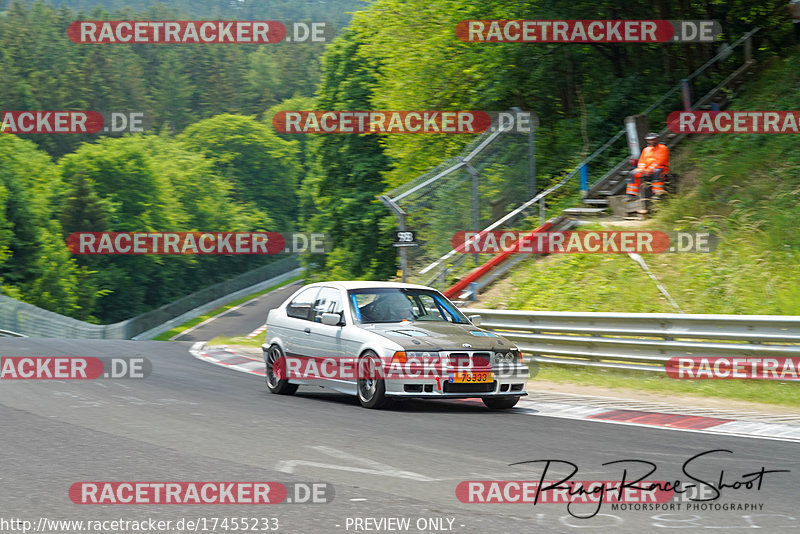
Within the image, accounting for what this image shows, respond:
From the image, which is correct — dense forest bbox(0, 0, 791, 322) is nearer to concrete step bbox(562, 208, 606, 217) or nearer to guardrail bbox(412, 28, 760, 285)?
guardrail bbox(412, 28, 760, 285)

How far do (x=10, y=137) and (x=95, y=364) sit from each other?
69.7 meters

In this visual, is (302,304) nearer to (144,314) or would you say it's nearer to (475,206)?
(475,206)

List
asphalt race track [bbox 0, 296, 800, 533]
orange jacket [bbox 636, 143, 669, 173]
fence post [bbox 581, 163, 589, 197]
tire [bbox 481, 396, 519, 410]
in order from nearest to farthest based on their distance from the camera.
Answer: asphalt race track [bbox 0, 296, 800, 533]
tire [bbox 481, 396, 519, 410]
orange jacket [bbox 636, 143, 669, 173]
fence post [bbox 581, 163, 589, 197]

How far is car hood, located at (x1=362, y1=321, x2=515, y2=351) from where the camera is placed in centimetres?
1095

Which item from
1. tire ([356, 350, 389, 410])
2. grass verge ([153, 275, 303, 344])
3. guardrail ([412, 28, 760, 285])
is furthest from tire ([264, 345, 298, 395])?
grass verge ([153, 275, 303, 344])

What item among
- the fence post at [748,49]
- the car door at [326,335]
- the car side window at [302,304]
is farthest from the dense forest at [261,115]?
the car door at [326,335]

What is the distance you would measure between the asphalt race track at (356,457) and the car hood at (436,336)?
0.76 metres

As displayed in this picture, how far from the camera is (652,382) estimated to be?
13.1m

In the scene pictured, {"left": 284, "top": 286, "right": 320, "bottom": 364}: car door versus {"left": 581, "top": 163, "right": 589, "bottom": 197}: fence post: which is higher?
{"left": 581, "top": 163, "right": 589, "bottom": 197}: fence post

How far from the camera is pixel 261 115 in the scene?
13112 cm

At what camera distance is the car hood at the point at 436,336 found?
1095 cm

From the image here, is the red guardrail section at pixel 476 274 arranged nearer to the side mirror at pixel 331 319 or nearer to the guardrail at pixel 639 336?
the guardrail at pixel 639 336

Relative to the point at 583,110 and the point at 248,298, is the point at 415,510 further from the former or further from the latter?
the point at 248,298

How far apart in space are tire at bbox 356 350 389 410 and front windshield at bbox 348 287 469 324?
0.81 m
